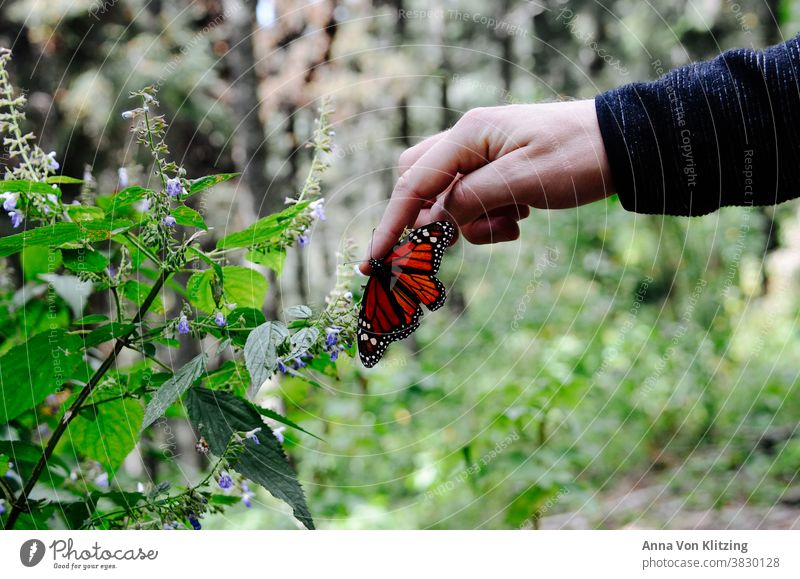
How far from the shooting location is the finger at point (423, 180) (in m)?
1.38

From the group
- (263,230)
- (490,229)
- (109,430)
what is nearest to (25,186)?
(263,230)

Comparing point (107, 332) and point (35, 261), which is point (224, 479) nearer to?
point (107, 332)

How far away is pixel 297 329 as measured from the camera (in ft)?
3.67

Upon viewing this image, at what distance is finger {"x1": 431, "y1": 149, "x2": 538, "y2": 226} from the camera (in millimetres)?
1392

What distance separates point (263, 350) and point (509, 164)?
2.38ft

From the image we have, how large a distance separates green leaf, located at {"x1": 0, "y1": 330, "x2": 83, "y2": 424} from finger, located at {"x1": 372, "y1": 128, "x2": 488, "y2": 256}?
2.00 feet

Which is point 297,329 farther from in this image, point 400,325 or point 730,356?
point 730,356

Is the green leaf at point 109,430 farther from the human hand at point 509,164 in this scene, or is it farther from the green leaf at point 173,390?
the human hand at point 509,164

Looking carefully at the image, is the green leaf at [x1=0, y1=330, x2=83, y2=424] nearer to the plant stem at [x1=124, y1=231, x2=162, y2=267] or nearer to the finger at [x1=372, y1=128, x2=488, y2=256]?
the plant stem at [x1=124, y1=231, x2=162, y2=267]

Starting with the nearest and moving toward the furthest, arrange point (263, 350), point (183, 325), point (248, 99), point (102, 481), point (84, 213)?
point (263, 350) < point (183, 325) < point (84, 213) < point (102, 481) < point (248, 99)

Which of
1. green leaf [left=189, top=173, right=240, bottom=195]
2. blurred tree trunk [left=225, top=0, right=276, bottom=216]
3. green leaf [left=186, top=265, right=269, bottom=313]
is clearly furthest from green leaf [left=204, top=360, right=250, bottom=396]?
blurred tree trunk [left=225, top=0, right=276, bottom=216]

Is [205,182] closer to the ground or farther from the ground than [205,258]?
farther from the ground

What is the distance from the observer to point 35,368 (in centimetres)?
112
